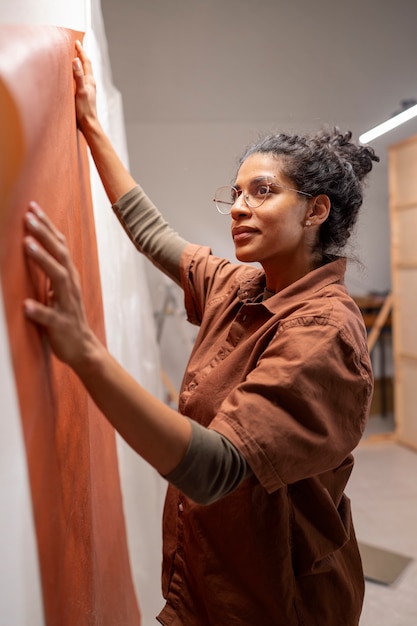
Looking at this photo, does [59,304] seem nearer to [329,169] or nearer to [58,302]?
→ [58,302]

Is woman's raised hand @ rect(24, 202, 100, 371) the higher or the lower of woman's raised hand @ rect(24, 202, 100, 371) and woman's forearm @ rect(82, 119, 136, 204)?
the lower

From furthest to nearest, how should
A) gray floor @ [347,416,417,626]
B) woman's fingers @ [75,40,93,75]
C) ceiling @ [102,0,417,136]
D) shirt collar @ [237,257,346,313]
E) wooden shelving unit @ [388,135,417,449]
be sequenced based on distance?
1. ceiling @ [102,0,417,136]
2. wooden shelving unit @ [388,135,417,449]
3. gray floor @ [347,416,417,626]
4. woman's fingers @ [75,40,93,75]
5. shirt collar @ [237,257,346,313]

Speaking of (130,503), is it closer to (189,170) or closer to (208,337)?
(208,337)

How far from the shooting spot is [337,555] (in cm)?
107

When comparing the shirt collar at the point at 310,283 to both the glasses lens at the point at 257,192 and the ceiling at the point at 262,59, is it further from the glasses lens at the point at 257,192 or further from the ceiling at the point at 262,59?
the ceiling at the point at 262,59

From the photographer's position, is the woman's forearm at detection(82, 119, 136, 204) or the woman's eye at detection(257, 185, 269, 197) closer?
the woman's eye at detection(257, 185, 269, 197)

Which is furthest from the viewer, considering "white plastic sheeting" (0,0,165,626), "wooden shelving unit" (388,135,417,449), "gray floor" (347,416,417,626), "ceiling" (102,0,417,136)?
"ceiling" (102,0,417,136)

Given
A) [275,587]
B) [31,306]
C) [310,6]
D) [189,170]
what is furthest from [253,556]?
[310,6]

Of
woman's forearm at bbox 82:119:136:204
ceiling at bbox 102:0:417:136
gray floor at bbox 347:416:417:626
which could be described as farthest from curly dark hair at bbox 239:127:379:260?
ceiling at bbox 102:0:417:136

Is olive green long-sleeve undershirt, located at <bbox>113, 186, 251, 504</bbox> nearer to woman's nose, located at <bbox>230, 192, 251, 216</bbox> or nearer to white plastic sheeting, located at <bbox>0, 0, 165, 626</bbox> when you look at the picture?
white plastic sheeting, located at <bbox>0, 0, 165, 626</bbox>

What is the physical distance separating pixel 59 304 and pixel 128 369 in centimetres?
126

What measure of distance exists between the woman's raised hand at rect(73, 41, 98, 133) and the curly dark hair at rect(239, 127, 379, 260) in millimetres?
301

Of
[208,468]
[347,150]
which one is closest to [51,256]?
[208,468]

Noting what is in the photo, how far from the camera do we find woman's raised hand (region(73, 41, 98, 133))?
3.52ft
